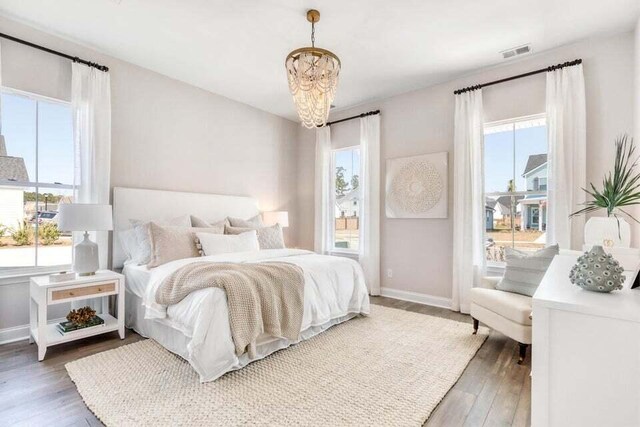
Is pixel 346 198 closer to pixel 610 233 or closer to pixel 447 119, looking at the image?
pixel 447 119

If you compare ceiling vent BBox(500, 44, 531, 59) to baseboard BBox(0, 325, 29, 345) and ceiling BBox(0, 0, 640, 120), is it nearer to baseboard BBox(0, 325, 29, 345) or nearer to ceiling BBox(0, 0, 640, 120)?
ceiling BBox(0, 0, 640, 120)

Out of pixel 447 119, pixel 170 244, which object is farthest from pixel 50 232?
pixel 447 119

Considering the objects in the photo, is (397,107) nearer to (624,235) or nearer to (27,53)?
(624,235)

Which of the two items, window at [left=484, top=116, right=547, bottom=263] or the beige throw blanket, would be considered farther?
window at [left=484, top=116, right=547, bottom=263]

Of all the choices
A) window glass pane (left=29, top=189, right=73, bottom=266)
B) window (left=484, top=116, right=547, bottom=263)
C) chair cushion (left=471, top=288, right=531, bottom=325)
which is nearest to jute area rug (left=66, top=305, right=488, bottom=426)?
chair cushion (left=471, top=288, right=531, bottom=325)

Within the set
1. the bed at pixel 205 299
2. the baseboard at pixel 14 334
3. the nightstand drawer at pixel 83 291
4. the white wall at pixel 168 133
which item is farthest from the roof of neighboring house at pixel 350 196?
the baseboard at pixel 14 334

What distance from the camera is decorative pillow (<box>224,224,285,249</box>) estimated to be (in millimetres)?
3912

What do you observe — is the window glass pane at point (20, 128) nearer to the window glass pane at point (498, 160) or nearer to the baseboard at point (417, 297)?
the baseboard at point (417, 297)

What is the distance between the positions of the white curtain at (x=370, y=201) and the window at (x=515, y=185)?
1.45m

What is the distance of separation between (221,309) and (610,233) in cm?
305

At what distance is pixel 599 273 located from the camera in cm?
120

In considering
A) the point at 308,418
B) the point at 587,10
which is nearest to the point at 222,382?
the point at 308,418

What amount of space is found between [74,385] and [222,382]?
1.00 metres

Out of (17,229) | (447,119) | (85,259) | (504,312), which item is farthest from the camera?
(447,119)
